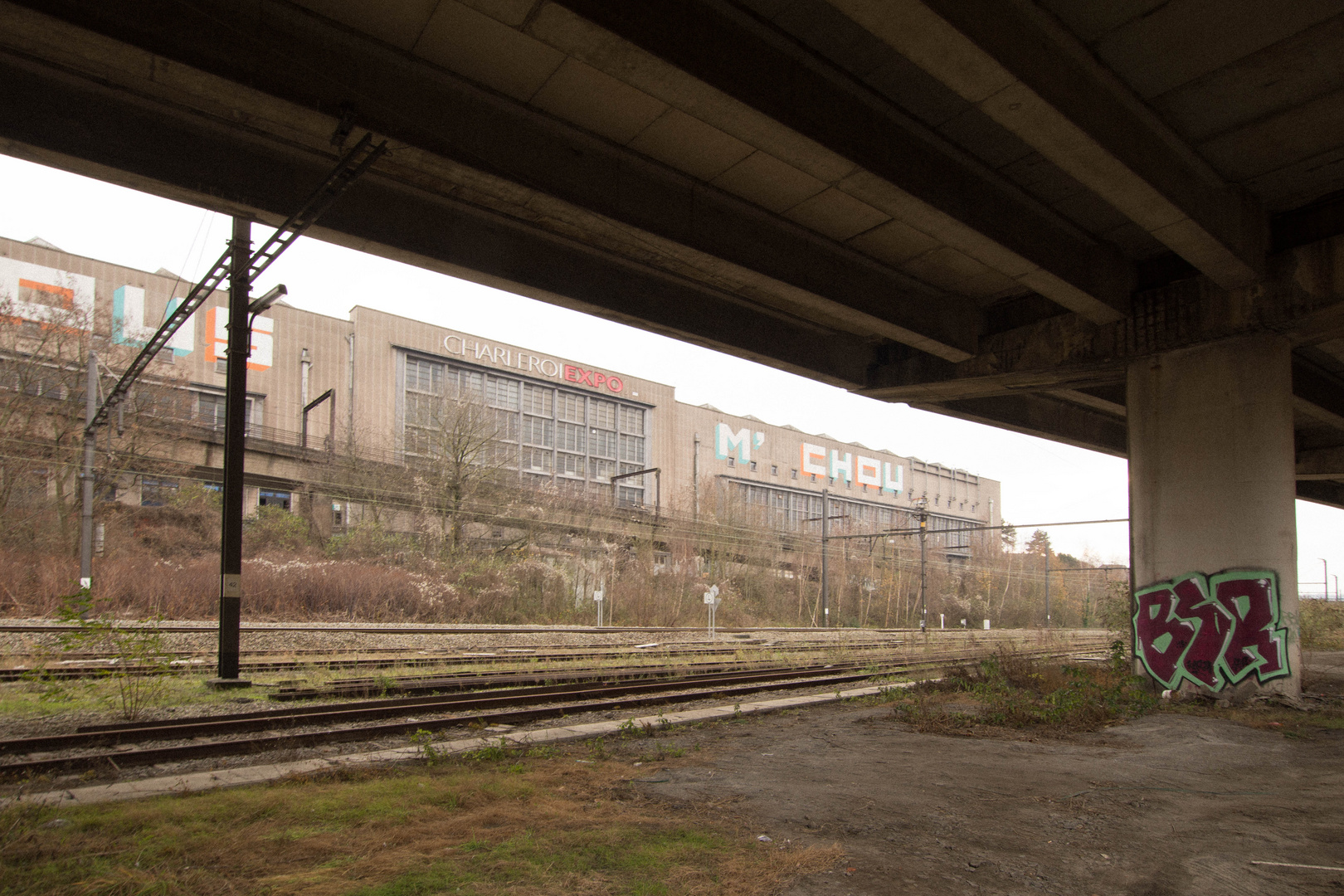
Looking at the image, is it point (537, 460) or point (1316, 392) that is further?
point (537, 460)

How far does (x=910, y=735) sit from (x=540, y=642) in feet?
50.1

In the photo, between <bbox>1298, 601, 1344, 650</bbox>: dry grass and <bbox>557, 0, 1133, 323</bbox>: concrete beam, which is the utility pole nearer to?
<bbox>1298, 601, 1344, 650</bbox>: dry grass

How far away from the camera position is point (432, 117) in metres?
8.56

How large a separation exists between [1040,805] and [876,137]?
679 cm

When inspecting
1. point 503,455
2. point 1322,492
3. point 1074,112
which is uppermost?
point 1074,112

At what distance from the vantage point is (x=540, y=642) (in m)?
23.5

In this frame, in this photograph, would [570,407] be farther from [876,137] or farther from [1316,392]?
[876,137]

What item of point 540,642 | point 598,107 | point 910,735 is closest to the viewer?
point 598,107

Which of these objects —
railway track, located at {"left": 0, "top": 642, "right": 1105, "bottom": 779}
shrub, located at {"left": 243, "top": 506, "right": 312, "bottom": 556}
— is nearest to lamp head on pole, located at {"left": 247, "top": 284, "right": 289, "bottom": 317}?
railway track, located at {"left": 0, "top": 642, "right": 1105, "bottom": 779}

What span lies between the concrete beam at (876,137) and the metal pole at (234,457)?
26.0 feet

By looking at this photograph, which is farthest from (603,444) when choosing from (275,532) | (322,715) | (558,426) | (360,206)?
(322,715)

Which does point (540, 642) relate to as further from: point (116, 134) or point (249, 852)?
point (249, 852)

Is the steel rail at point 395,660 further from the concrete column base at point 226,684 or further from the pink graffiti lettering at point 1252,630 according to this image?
the pink graffiti lettering at point 1252,630

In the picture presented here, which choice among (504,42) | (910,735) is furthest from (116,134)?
(910,735)
